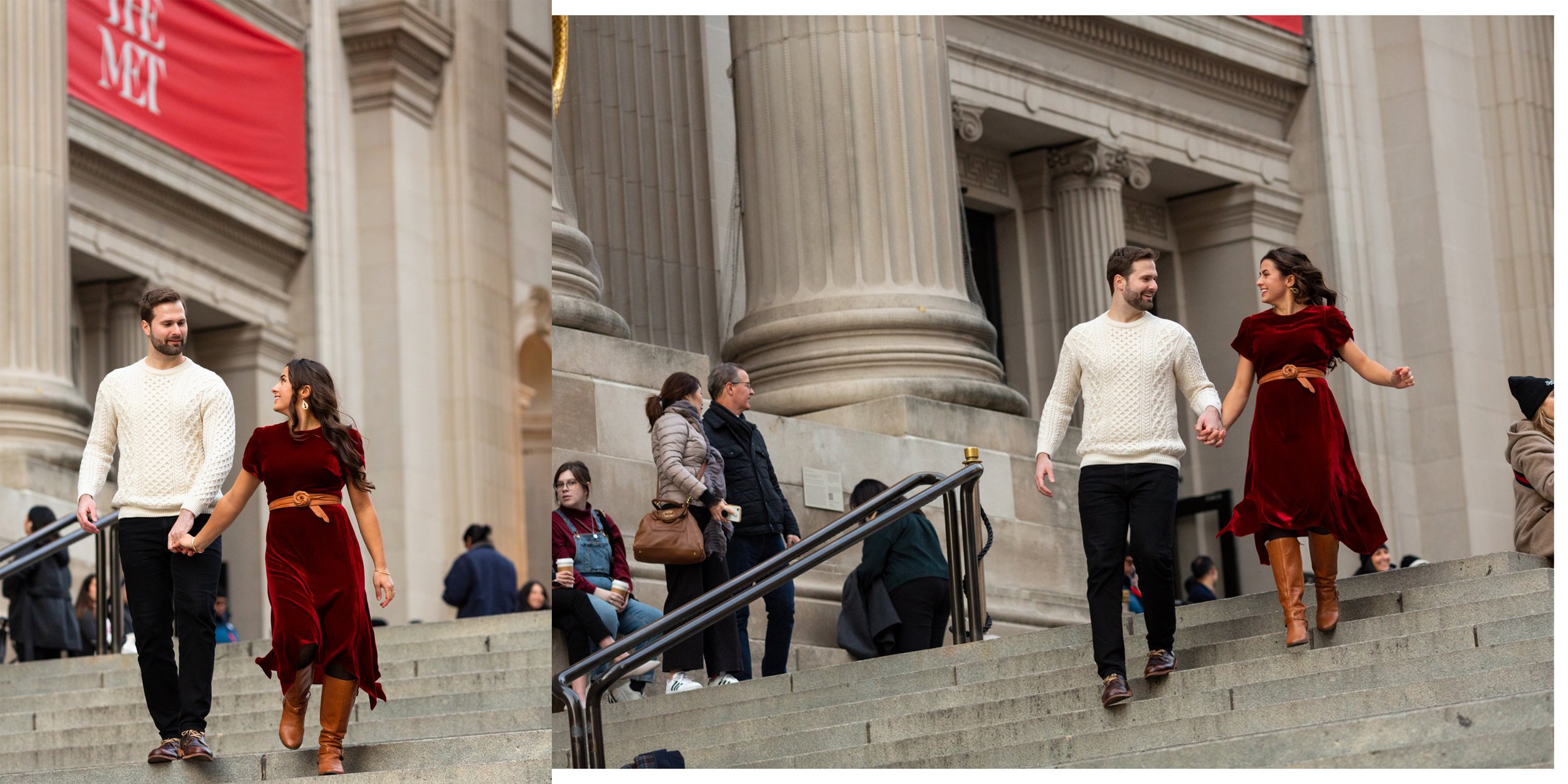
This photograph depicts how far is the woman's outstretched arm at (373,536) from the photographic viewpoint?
7.88 metres

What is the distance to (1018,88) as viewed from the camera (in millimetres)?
21484

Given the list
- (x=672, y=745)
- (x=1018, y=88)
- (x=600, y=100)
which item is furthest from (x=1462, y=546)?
(x=672, y=745)

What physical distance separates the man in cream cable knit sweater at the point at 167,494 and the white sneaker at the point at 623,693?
2.20 meters

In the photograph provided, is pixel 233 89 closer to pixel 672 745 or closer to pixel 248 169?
Result: pixel 248 169

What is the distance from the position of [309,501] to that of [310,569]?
0.74 feet

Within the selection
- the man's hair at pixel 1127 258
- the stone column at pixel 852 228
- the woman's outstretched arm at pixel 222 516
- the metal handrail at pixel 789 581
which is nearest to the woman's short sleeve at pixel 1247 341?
the man's hair at pixel 1127 258

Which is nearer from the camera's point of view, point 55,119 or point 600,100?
point 600,100

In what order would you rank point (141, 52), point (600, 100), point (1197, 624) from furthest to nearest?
point (141, 52), point (600, 100), point (1197, 624)

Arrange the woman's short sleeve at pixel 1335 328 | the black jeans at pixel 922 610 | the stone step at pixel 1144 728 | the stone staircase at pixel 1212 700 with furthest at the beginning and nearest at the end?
the black jeans at pixel 922 610
the woman's short sleeve at pixel 1335 328
the stone step at pixel 1144 728
the stone staircase at pixel 1212 700

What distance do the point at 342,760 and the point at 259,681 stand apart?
371 centimetres

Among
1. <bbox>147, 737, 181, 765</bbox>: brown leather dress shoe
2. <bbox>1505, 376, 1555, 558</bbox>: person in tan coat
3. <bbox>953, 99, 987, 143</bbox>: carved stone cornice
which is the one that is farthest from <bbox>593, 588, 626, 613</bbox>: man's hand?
<bbox>953, 99, 987, 143</bbox>: carved stone cornice

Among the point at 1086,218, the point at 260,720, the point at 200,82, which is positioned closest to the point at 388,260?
the point at 200,82

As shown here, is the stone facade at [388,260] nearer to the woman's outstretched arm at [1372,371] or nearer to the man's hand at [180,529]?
the man's hand at [180,529]

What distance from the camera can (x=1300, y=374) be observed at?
892 centimetres
